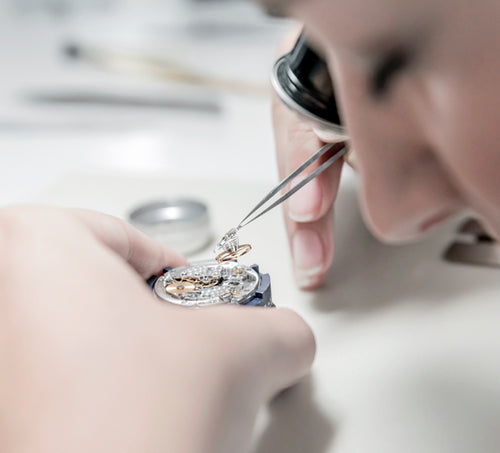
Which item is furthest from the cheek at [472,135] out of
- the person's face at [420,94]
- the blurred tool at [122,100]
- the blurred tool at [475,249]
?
the blurred tool at [122,100]

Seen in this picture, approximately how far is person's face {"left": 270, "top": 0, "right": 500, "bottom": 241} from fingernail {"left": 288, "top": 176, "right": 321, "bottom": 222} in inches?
12.1

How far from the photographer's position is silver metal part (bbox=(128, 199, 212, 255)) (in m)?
0.77

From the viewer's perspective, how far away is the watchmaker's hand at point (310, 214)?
2.22 feet

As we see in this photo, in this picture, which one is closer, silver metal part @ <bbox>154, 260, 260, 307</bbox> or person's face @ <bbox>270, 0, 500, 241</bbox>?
person's face @ <bbox>270, 0, 500, 241</bbox>

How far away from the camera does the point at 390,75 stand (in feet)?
1.06

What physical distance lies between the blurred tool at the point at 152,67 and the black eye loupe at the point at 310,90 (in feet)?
3.15

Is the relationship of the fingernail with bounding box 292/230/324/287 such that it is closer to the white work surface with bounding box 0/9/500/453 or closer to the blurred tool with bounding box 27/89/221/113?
the white work surface with bounding box 0/9/500/453

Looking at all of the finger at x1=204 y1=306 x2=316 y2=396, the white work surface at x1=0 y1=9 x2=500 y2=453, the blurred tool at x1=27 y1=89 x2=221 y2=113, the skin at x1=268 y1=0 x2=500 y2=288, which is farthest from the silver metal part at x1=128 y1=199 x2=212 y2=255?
the blurred tool at x1=27 y1=89 x2=221 y2=113

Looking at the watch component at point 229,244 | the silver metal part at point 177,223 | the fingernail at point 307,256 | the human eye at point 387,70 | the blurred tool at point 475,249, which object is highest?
the human eye at point 387,70

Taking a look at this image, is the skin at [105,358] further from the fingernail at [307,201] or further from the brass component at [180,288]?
the fingernail at [307,201]

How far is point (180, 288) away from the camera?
0.54 metres

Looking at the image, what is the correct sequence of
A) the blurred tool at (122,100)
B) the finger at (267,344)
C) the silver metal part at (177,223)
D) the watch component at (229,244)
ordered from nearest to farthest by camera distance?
1. the finger at (267,344)
2. the watch component at (229,244)
3. the silver metal part at (177,223)
4. the blurred tool at (122,100)

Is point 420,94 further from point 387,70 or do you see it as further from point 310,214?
point 310,214

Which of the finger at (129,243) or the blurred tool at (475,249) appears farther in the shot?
the blurred tool at (475,249)
